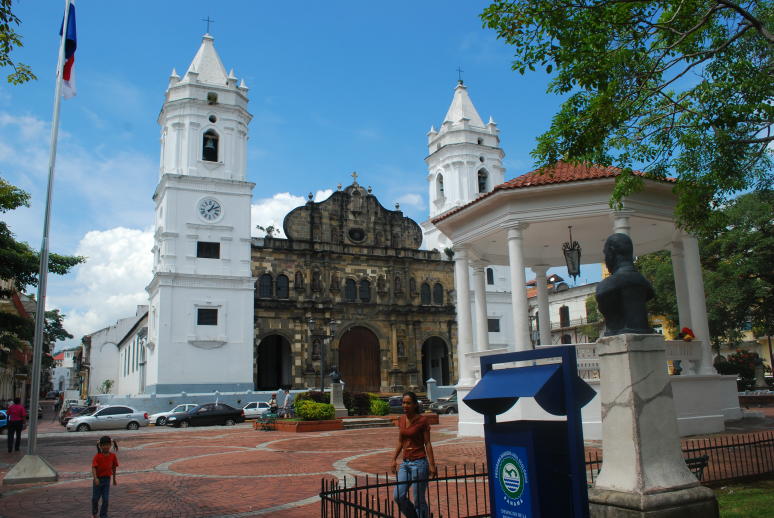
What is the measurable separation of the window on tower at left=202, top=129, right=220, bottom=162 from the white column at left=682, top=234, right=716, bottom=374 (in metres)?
29.6

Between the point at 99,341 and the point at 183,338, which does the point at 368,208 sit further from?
the point at 99,341

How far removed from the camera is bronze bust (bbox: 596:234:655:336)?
6285 millimetres

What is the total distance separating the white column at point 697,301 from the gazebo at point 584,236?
2 centimetres

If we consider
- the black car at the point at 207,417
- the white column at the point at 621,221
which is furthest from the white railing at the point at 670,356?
the black car at the point at 207,417

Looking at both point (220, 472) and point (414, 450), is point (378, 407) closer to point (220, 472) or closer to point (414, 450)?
point (220, 472)

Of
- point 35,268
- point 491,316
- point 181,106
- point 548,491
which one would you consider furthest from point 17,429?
point 491,316

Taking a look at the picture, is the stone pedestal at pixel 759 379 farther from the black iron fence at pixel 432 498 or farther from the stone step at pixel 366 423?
the black iron fence at pixel 432 498

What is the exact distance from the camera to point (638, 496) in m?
5.58

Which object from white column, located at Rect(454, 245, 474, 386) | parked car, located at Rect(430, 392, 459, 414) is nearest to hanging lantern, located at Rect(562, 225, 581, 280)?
white column, located at Rect(454, 245, 474, 386)

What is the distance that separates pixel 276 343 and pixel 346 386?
19.8ft

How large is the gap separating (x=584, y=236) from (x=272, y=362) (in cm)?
3058

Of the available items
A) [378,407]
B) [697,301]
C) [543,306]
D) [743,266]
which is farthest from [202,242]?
[697,301]

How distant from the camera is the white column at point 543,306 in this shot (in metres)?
20.8

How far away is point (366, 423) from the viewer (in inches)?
994
